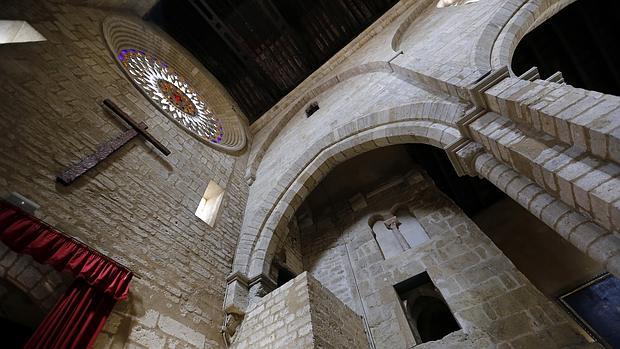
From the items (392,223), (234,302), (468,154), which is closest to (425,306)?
(392,223)

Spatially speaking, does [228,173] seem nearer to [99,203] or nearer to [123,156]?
[123,156]

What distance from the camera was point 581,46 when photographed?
6883 millimetres

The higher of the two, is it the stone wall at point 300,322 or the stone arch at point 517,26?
the stone arch at point 517,26

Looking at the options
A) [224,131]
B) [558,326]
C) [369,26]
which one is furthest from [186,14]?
[558,326]

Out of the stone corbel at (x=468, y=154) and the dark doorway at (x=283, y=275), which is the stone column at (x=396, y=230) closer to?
the dark doorway at (x=283, y=275)

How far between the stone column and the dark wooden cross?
14.7 ft

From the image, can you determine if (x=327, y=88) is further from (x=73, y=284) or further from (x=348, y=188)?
(x=73, y=284)

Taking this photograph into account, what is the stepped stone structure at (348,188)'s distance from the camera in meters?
2.45

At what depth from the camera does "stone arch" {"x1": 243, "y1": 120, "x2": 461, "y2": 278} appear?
396 centimetres

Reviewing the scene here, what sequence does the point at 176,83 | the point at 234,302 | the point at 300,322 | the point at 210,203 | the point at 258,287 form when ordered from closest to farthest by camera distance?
the point at 300,322 → the point at 234,302 → the point at 258,287 → the point at 210,203 → the point at 176,83

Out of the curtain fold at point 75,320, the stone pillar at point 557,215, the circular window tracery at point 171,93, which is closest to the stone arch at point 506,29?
the stone pillar at point 557,215

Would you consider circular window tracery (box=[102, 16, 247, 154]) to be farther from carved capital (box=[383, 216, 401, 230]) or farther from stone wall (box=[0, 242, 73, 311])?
carved capital (box=[383, 216, 401, 230])

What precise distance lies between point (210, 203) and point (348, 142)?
9.29ft

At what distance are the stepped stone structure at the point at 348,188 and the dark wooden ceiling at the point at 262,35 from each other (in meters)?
1.65
